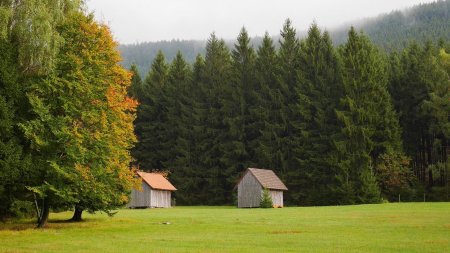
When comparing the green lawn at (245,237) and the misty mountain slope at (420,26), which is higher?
the misty mountain slope at (420,26)

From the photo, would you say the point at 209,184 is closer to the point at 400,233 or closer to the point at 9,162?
the point at 9,162

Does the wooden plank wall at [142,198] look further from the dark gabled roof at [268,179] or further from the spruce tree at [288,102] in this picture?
the spruce tree at [288,102]

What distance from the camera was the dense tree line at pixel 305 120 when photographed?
62562mm

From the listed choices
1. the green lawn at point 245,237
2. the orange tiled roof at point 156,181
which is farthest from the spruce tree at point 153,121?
the green lawn at point 245,237

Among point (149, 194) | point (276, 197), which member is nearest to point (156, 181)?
point (149, 194)

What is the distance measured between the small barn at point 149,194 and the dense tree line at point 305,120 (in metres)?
6.45

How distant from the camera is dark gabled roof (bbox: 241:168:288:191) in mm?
60528

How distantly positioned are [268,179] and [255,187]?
228 centimetres

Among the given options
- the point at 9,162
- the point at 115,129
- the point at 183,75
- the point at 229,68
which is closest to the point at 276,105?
the point at 229,68

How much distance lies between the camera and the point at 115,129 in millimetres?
31062

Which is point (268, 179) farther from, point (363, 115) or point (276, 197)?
point (363, 115)

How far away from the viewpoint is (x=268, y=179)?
204ft

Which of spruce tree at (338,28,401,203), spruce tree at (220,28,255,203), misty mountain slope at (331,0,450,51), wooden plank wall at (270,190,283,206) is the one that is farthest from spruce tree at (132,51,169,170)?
misty mountain slope at (331,0,450,51)

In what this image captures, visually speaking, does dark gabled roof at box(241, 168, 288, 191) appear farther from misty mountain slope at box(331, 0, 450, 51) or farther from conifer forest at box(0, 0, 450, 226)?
misty mountain slope at box(331, 0, 450, 51)
